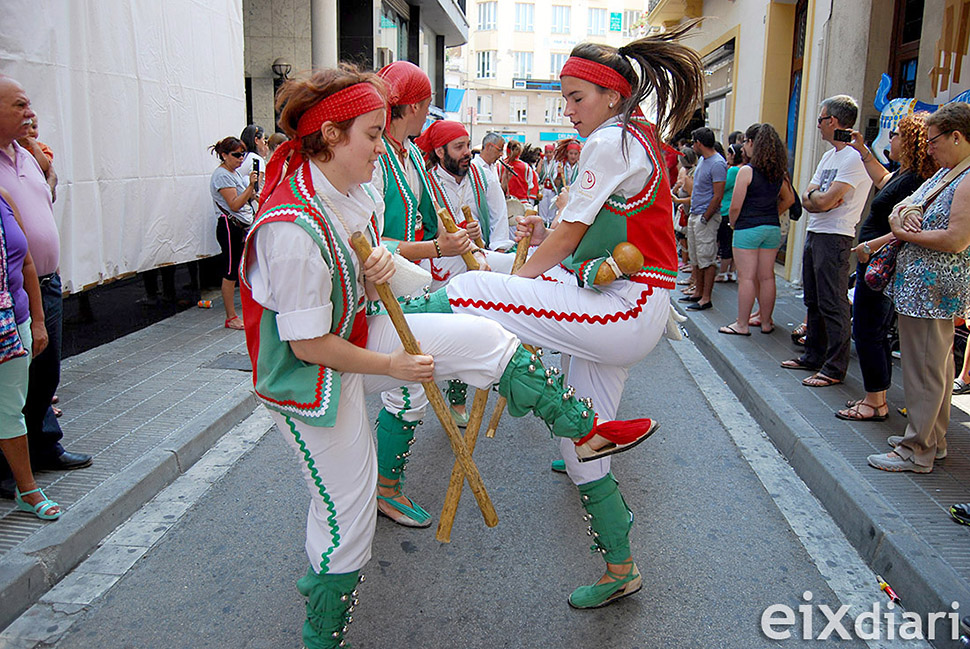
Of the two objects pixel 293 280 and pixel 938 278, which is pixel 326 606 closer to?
pixel 293 280

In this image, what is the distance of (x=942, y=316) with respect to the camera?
12.9 feet

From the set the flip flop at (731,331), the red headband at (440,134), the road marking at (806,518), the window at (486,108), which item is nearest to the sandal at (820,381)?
the road marking at (806,518)

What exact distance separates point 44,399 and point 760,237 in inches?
247

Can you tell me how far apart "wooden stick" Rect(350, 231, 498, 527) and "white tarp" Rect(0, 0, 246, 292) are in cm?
468

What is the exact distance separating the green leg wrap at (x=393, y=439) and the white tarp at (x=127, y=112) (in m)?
4.08

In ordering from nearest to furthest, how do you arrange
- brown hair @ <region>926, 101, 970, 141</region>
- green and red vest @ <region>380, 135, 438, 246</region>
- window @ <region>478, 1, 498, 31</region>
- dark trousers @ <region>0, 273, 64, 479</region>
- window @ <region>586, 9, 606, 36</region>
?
green and red vest @ <region>380, 135, 438, 246</region>
brown hair @ <region>926, 101, 970, 141</region>
dark trousers @ <region>0, 273, 64, 479</region>
window @ <region>478, 1, 498, 31</region>
window @ <region>586, 9, 606, 36</region>

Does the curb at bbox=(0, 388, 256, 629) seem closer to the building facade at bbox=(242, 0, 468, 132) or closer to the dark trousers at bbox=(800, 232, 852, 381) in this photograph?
the dark trousers at bbox=(800, 232, 852, 381)

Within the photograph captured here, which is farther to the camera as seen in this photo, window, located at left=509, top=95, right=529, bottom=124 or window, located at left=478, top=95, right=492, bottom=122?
window, located at left=478, top=95, right=492, bottom=122

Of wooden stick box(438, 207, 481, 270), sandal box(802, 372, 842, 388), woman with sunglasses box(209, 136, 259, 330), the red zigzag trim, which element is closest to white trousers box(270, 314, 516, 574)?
the red zigzag trim

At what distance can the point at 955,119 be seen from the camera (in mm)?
3879

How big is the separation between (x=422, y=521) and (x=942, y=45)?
772cm

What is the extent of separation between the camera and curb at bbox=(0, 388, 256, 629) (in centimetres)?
308

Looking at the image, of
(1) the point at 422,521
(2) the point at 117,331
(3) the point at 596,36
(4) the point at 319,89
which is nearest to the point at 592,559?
(1) the point at 422,521

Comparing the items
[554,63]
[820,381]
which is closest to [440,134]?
[820,381]
